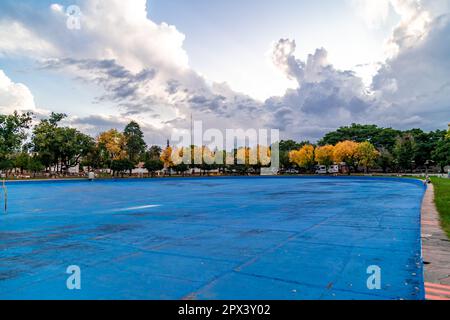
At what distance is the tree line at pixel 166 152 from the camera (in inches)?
2254

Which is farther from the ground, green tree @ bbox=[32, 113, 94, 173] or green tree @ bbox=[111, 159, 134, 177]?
green tree @ bbox=[32, 113, 94, 173]

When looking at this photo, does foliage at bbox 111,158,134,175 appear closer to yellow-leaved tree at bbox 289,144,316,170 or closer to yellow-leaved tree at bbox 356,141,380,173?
yellow-leaved tree at bbox 289,144,316,170

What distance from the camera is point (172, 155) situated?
7350 cm

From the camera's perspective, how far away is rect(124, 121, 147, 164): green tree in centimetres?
7889

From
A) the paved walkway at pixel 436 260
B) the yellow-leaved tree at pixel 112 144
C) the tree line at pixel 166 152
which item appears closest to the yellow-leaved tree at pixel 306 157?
the tree line at pixel 166 152

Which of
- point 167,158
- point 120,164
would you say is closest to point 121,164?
point 120,164

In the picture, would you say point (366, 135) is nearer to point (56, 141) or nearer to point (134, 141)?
point (134, 141)

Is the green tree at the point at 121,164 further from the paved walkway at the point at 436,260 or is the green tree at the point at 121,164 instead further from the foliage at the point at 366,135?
the paved walkway at the point at 436,260

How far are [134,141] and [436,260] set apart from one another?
78348 millimetres

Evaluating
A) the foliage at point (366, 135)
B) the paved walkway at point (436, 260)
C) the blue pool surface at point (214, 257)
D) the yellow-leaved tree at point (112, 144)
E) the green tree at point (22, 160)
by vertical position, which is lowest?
the blue pool surface at point (214, 257)

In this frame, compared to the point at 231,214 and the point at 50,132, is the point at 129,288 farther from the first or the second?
the point at 50,132

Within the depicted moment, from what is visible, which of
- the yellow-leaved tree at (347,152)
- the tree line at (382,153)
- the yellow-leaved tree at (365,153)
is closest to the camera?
the yellow-leaved tree at (365,153)

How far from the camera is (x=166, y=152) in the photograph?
74875 mm

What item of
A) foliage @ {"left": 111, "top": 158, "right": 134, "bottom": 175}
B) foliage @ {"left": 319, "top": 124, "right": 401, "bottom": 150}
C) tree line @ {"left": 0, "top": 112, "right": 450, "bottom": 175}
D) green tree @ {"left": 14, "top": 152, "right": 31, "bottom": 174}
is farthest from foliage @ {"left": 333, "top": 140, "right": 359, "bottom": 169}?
green tree @ {"left": 14, "top": 152, "right": 31, "bottom": 174}
